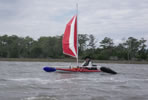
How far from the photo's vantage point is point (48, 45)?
83.9m

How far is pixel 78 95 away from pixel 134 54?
70.7 meters

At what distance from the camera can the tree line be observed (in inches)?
3078

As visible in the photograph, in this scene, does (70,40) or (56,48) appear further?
(56,48)

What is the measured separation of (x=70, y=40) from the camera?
25688mm

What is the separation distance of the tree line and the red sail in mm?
49955

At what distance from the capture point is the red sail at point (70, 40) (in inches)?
1009

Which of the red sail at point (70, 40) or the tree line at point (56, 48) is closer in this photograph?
the red sail at point (70, 40)

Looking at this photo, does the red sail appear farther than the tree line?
No

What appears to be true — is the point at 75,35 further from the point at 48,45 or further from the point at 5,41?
the point at 5,41

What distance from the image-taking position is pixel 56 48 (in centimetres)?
8156

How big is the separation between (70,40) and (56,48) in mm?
56127

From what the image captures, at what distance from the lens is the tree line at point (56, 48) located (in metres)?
78.2

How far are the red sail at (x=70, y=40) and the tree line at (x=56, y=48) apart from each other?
49955 millimetres

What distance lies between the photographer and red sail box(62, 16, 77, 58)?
25.6 metres
